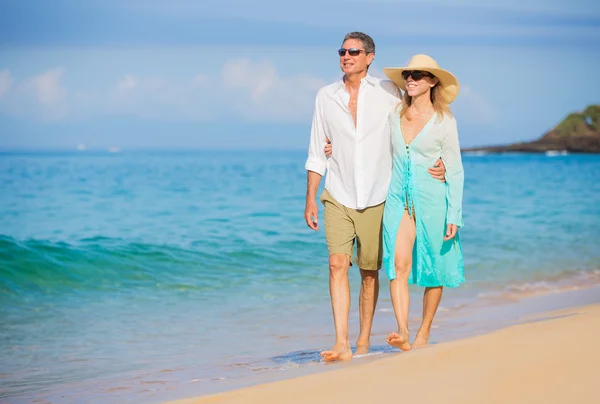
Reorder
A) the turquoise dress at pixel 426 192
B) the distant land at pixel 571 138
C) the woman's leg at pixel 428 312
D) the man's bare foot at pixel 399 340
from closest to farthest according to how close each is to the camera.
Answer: the man's bare foot at pixel 399 340 < the turquoise dress at pixel 426 192 < the woman's leg at pixel 428 312 < the distant land at pixel 571 138

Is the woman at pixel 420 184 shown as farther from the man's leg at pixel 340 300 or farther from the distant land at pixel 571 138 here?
the distant land at pixel 571 138

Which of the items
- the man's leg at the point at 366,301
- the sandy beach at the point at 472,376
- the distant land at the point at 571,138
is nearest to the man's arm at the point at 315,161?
the man's leg at the point at 366,301

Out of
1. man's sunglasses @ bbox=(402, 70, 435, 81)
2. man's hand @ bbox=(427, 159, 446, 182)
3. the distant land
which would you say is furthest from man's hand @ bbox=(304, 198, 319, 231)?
the distant land

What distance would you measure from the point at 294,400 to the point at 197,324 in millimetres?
4108

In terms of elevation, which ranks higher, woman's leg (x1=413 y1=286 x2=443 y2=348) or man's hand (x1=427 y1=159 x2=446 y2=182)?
man's hand (x1=427 y1=159 x2=446 y2=182)

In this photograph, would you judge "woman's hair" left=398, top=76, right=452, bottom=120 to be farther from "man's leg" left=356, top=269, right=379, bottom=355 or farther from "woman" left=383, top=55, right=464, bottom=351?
"man's leg" left=356, top=269, right=379, bottom=355

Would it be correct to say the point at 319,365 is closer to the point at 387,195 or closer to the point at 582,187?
the point at 387,195

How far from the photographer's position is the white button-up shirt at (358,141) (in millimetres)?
5652

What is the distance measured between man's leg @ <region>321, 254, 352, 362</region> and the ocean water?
0.33 m

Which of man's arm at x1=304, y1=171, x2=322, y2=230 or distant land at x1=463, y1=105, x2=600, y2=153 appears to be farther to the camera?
distant land at x1=463, y1=105, x2=600, y2=153

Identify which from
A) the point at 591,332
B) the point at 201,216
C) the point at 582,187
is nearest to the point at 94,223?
the point at 201,216

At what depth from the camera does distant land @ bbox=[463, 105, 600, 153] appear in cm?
7150

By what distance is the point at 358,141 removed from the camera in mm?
5645

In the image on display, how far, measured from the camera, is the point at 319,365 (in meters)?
5.71
